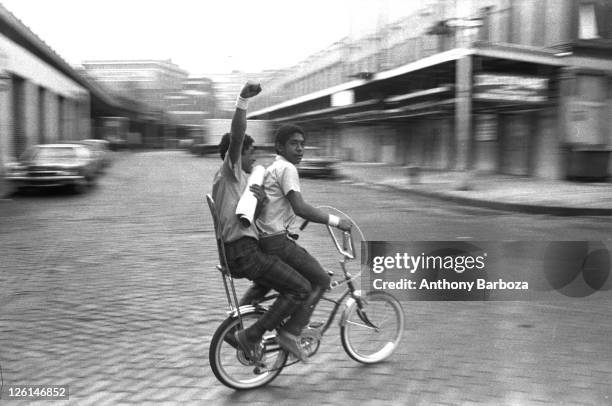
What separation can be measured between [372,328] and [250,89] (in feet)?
6.52

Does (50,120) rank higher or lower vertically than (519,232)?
higher

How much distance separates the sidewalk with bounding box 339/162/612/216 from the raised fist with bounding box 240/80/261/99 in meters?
12.0

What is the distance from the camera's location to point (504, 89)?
68.8ft

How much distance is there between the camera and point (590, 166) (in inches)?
854

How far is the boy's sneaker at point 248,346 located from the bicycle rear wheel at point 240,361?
0.16 ft

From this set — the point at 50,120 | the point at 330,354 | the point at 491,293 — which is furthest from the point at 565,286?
the point at 50,120

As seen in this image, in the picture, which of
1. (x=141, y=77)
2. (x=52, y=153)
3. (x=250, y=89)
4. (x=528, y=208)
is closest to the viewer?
(x=250, y=89)

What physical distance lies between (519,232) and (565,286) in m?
4.29

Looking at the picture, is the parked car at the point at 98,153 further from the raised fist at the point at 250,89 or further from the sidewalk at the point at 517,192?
the raised fist at the point at 250,89

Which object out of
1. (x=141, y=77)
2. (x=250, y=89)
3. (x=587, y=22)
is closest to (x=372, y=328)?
(x=250, y=89)

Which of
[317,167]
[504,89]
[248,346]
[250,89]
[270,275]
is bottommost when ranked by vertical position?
[248,346]

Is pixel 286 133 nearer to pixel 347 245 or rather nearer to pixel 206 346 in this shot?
pixel 347 245

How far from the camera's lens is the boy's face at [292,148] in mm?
4172

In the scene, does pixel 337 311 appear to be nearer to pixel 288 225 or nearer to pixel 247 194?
pixel 288 225
